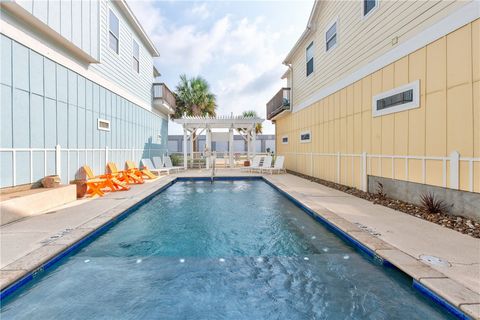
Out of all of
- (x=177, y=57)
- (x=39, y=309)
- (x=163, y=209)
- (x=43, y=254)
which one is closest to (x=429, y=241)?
(x=39, y=309)

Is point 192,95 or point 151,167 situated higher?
point 192,95

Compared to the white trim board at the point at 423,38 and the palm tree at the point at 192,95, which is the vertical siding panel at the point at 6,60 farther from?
the palm tree at the point at 192,95

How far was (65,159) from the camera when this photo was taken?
694cm

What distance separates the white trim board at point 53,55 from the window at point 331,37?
335 inches

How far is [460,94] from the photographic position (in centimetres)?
421

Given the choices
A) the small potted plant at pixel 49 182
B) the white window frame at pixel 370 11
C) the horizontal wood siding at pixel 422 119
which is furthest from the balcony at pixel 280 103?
the small potted plant at pixel 49 182

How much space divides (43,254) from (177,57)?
46.6ft

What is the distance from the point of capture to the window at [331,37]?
8996mm

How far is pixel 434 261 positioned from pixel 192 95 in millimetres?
20480

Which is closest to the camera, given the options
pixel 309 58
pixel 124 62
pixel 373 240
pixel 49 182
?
pixel 373 240

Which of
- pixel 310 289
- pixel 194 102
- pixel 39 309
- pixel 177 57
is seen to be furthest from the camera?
pixel 194 102

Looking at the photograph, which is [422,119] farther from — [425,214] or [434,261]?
[434,261]

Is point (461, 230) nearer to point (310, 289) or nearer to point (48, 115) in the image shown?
point (310, 289)

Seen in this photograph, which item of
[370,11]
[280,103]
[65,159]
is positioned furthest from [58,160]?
[280,103]
